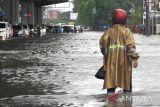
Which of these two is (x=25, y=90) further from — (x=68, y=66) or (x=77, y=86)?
(x=68, y=66)

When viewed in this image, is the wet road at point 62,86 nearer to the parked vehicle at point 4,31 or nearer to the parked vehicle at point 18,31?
the parked vehicle at point 4,31

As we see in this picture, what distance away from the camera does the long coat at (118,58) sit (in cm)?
1065

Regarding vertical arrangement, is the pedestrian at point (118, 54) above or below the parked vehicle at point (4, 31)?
above

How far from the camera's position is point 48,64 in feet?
73.2

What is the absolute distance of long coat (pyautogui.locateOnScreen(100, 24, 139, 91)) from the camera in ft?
34.9

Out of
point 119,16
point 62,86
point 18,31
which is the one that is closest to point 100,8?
point 18,31

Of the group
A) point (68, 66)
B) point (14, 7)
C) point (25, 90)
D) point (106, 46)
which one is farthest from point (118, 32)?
point (14, 7)

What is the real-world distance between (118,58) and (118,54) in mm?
69

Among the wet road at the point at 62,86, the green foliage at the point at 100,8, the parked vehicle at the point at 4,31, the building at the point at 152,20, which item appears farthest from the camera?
the green foliage at the point at 100,8

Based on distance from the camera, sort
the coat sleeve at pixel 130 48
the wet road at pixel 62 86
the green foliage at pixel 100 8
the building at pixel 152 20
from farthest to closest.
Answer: the green foliage at pixel 100 8 < the building at pixel 152 20 < the wet road at pixel 62 86 < the coat sleeve at pixel 130 48

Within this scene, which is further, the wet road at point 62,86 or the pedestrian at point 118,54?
the wet road at point 62,86

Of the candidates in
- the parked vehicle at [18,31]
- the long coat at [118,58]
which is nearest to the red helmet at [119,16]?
the long coat at [118,58]

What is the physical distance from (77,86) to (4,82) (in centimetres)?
217

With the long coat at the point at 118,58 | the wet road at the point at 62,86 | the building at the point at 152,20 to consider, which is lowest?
the building at the point at 152,20
